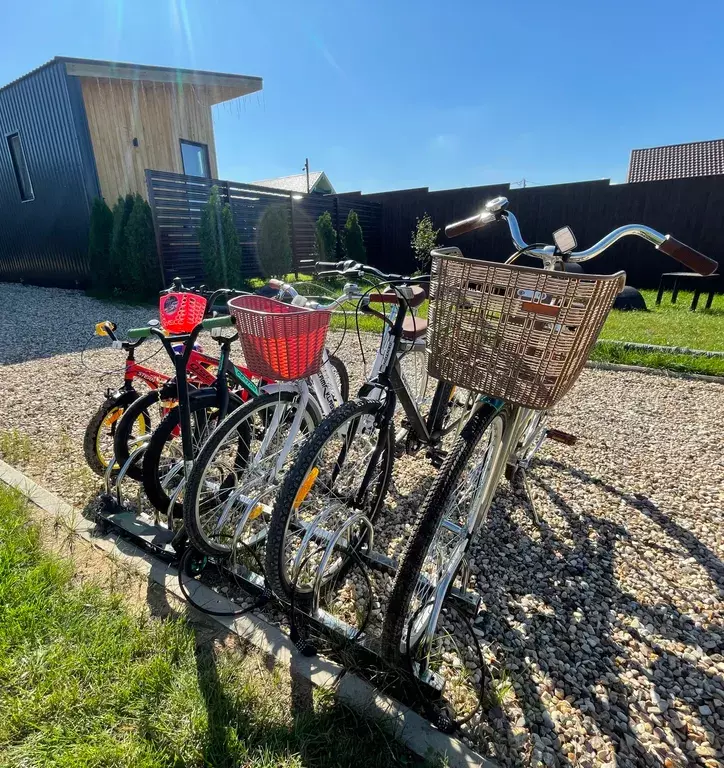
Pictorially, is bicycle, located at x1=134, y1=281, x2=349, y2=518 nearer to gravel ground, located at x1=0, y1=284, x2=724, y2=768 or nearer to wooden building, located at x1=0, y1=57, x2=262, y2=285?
gravel ground, located at x1=0, y1=284, x2=724, y2=768

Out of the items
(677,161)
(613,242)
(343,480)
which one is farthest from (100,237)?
(677,161)

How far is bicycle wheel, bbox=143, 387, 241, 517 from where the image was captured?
1.86 metres

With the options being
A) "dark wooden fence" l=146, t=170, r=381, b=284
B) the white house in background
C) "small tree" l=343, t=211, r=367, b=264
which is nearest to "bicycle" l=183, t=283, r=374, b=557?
"dark wooden fence" l=146, t=170, r=381, b=284

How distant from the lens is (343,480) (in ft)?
6.40

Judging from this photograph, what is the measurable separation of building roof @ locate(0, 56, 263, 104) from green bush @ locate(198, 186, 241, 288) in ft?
10.9

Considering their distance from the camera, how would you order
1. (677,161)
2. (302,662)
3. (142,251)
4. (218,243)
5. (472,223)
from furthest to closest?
(677,161) < (218,243) < (142,251) < (472,223) < (302,662)

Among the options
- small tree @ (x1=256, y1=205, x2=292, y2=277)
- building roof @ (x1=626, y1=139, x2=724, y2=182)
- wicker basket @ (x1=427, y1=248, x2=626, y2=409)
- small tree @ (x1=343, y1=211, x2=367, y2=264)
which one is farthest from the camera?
building roof @ (x1=626, y1=139, x2=724, y2=182)

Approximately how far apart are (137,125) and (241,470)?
10746mm

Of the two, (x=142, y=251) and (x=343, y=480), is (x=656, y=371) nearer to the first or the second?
(x=343, y=480)

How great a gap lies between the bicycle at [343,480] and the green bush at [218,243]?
24.1ft

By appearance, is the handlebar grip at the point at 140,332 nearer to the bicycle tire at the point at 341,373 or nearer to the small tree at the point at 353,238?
the bicycle tire at the point at 341,373

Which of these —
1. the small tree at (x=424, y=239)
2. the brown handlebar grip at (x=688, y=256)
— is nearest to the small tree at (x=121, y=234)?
the small tree at (x=424, y=239)

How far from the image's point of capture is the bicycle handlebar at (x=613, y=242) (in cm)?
124

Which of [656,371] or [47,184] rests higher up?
[47,184]
